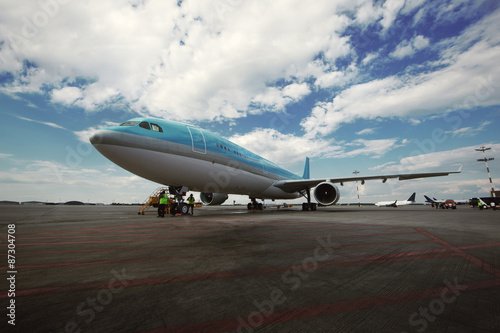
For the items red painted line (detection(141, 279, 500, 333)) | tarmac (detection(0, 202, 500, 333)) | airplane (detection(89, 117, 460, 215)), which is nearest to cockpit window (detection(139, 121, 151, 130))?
airplane (detection(89, 117, 460, 215))

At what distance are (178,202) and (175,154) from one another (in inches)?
134

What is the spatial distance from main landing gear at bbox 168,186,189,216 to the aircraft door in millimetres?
2306

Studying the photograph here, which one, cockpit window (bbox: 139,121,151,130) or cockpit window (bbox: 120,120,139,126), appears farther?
cockpit window (bbox: 139,121,151,130)

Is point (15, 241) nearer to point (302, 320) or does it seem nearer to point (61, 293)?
point (61, 293)

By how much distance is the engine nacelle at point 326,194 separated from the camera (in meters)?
14.6

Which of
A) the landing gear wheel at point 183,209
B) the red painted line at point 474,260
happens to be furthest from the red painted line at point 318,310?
the landing gear wheel at point 183,209

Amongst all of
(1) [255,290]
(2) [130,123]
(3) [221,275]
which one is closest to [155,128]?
(2) [130,123]

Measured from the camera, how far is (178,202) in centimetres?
1175

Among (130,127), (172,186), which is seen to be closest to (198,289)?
(130,127)

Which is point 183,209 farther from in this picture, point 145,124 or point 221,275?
point 221,275

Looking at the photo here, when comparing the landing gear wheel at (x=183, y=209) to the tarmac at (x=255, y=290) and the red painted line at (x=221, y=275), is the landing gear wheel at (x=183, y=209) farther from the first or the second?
the red painted line at (x=221, y=275)

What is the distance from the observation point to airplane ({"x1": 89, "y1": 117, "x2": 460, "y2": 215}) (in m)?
8.24

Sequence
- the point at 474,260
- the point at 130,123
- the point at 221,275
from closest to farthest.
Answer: the point at 221,275
the point at 474,260
the point at 130,123

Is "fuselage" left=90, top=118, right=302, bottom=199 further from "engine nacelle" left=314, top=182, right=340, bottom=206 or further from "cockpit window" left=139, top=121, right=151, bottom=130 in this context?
"engine nacelle" left=314, top=182, right=340, bottom=206
